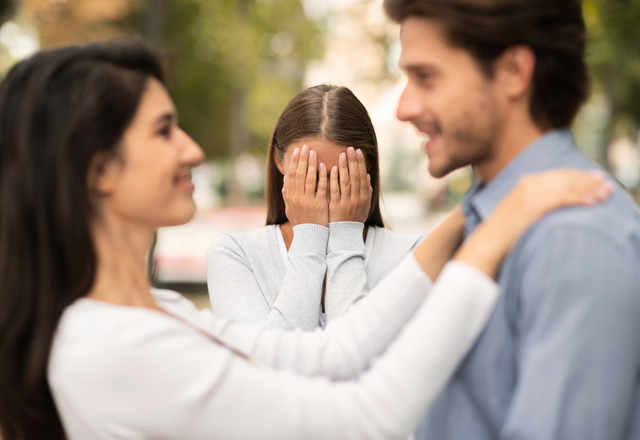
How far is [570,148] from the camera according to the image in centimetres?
146

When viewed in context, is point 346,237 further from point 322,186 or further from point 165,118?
point 165,118

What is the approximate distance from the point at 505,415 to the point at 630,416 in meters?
0.27

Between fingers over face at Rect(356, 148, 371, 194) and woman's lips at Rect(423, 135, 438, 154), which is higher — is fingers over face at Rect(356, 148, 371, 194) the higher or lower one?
the lower one

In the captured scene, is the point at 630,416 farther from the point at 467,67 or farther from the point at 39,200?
the point at 39,200

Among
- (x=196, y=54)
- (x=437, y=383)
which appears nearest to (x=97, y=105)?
(x=437, y=383)

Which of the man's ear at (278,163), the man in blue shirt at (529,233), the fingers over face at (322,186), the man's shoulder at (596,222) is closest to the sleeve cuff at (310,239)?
the fingers over face at (322,186)

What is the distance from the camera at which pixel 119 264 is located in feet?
4.86

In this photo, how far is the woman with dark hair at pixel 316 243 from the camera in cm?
210

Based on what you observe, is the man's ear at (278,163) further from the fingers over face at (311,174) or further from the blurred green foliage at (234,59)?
the blurred green foliage at (234,59)

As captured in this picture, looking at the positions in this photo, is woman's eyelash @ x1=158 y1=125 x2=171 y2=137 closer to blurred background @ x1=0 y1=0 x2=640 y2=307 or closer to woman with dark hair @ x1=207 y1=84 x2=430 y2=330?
blurred background @ x1=0 y1=0 x2=640 y2=307

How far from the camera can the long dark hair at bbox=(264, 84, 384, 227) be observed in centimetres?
231

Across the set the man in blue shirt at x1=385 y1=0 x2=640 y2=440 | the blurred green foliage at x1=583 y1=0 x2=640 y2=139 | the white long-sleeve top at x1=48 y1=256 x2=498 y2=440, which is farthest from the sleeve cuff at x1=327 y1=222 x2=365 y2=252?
the blurred green foliage at x1=583 y1=0 x2=640 y2=139

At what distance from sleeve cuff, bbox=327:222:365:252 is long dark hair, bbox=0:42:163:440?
3.29 feet

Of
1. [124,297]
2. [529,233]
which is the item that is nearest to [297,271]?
[124,297]
